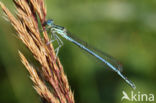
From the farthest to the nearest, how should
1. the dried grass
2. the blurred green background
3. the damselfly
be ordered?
the blurred green background < the damselfly < the dried grass

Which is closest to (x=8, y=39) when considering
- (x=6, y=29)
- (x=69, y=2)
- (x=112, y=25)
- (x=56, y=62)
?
(x=6, y=29)

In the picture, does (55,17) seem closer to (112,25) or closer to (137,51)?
(112,25)

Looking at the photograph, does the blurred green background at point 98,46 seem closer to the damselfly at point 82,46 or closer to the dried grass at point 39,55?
the damselfly at point 82,46

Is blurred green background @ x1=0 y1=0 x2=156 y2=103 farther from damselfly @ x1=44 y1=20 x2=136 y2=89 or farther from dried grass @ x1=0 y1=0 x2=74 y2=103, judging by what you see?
dried grass @ x1=0 y1=0 x2=74 y2=103

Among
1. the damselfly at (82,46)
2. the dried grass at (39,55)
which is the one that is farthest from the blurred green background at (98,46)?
the dried grass at (39,55)

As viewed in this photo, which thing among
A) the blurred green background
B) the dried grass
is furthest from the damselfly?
the dried grass

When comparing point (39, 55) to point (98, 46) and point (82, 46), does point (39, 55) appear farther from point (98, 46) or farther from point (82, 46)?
point (98, 46)
